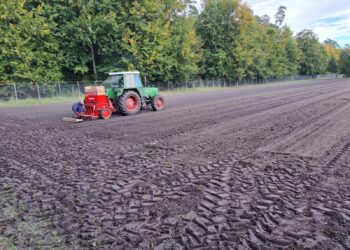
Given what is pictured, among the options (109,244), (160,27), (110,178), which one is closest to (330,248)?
(109,244)

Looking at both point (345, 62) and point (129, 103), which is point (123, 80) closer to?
point (129, 103)

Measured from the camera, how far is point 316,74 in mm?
84438

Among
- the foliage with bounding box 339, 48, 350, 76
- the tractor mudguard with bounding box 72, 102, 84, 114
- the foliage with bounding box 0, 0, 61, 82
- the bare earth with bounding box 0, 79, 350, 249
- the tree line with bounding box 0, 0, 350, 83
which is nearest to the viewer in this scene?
the bare earth with bounding box 0, 79, 350, 249

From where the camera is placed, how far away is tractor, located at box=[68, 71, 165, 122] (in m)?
10.1

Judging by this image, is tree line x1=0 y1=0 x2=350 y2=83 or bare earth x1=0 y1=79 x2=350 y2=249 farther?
tree line x1=0 y1=0 x2=350 y2=83

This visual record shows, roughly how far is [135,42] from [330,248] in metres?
28.1

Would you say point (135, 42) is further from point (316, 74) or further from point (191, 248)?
point (316, 74)

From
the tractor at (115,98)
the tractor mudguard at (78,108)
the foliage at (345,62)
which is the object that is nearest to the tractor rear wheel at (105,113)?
the tractor at (115,98)

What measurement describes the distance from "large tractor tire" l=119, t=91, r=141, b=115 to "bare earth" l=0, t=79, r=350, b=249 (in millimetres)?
3824

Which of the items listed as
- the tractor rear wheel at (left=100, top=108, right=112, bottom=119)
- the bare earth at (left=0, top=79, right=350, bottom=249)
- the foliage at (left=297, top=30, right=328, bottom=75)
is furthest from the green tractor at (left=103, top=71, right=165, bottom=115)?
the foliage at (left=297, top=30, right=328, bottom=75)

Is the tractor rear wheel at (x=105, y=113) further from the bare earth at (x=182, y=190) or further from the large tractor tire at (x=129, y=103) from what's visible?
the bare earth at (x=182, y=190)

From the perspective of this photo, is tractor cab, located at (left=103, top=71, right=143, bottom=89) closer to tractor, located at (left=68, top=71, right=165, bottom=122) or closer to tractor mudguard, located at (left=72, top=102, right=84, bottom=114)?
tractor, located at (left=68, top=71, right=165, bottom=122)

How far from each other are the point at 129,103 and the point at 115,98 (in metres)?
0.64

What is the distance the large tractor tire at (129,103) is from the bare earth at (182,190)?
3824mm
